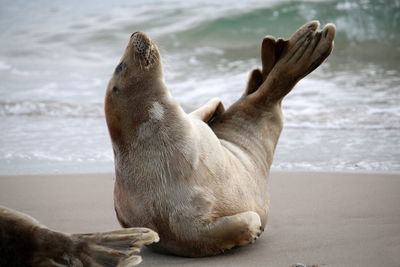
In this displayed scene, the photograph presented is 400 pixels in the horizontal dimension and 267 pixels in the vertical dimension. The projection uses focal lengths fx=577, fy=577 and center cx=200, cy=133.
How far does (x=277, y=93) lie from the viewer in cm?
420

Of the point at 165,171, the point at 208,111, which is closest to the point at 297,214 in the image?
the point at 208,111

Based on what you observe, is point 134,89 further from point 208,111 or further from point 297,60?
point 297,60

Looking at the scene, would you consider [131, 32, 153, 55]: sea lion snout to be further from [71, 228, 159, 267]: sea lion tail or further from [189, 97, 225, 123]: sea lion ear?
[71, 228, 159, 267]: sea lion tail

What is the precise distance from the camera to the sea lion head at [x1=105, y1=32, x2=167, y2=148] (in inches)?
118

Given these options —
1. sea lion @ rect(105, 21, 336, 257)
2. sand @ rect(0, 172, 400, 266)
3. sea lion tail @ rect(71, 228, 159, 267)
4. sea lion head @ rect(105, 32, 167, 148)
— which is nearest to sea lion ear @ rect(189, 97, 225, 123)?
sea lion @ rect(105, 21, 336, 257)

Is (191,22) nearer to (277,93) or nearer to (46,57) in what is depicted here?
(46,57)

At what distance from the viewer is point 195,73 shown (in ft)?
43.5

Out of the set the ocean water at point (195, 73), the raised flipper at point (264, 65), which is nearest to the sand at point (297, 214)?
the ocean water at point (195, 73)

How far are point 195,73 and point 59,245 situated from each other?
35.8 feet

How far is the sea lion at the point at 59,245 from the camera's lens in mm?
2475

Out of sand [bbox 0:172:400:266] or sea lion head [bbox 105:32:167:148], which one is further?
sand [bbox 0:172:400:266]

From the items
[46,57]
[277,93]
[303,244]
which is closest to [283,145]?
[277,93]

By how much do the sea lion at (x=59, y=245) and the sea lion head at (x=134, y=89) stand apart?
64cm

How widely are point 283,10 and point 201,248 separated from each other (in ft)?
54.5
